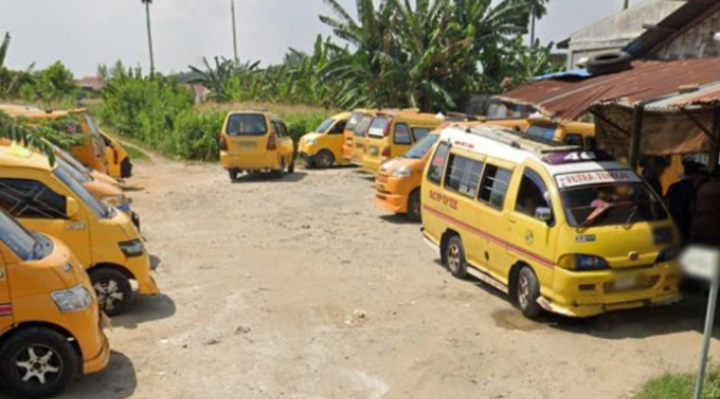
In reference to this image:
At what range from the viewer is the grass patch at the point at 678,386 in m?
5.67

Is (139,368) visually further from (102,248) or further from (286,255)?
(286,255)

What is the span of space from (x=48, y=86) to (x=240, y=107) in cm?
1931

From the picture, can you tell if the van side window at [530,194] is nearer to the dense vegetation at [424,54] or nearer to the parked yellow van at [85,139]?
the parked yellow van at [85,139]

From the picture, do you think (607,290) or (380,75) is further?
(380,75)

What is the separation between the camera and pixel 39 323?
5.87m

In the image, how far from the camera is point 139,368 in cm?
671

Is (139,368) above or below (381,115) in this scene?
below

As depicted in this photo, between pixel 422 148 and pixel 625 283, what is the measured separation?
7.14 metres

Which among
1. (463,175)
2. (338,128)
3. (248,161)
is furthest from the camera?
(338,128)

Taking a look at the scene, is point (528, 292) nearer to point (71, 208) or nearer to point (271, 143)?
point (71, 208)

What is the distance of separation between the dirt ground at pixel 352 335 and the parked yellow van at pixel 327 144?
1051cm

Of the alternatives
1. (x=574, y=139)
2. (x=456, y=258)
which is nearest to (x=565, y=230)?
(x=456, y=258)

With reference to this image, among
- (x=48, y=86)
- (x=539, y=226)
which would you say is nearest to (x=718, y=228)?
(x=539, y=226)

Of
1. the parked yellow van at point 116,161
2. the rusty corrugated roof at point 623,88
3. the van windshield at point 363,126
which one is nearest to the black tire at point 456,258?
the rusty corrugated roof at point 623,88
